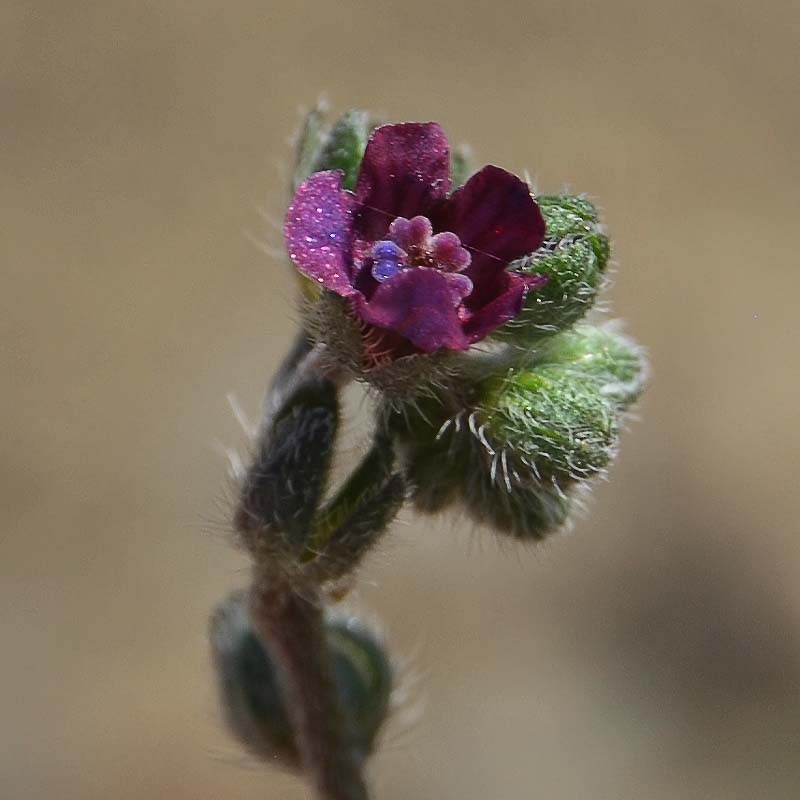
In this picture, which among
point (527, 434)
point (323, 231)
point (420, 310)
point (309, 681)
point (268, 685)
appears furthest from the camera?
point (268, 685)

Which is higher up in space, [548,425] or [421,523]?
[548,425]

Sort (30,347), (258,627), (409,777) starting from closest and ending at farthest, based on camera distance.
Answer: (258,627)
(409,777)
(30,347)

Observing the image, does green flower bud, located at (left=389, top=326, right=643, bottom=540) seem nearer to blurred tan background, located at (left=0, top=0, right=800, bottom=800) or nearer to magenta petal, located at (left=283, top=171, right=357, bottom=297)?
magenta petal, located at (left=283, top=171, right=357, bottom=297)

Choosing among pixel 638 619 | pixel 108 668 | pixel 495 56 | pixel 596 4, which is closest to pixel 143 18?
pixel 495 56

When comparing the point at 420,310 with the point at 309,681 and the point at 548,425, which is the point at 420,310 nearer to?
the point at 548,425

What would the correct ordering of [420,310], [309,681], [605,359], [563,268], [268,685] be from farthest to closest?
[268,685] < [309,681] < [605,359] < [563,268] < [420,310]

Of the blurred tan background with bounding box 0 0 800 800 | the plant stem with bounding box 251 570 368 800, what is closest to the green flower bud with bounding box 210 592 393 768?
the plant stem with bounding box 251 570 368 800

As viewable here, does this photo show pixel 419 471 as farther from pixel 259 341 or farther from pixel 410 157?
pixel 259 341

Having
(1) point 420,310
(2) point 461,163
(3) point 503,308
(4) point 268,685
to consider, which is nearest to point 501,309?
(3) point 503,308
